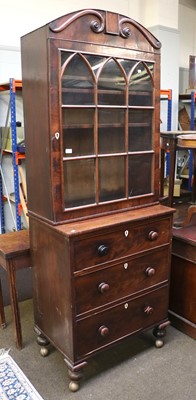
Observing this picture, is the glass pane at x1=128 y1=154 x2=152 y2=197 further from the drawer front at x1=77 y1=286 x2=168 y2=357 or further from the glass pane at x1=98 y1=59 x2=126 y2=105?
the drawer front at x1=77 y1=286 x2=168 y2=357

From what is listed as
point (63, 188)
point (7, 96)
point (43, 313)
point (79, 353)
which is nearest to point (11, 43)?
point (7, 96)

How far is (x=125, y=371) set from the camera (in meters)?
1.88

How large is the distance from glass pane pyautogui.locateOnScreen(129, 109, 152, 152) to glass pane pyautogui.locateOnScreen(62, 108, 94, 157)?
26 centimetres

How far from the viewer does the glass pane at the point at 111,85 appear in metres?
1.70

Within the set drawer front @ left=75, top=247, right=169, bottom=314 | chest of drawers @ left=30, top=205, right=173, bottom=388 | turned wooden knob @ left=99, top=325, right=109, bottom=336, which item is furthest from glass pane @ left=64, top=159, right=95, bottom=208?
turned wooden knob @ left=99, top=325, right=109, bottom=336

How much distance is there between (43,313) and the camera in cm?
192

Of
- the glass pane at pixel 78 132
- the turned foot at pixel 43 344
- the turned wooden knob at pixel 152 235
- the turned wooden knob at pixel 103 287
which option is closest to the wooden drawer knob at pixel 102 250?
the turned wooden knob at pixel 103 287

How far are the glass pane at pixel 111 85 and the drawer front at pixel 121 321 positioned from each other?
1.04m

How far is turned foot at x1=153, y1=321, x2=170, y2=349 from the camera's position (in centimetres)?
206

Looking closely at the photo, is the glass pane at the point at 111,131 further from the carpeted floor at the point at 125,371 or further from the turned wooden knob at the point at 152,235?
the carpeted floor at the point at 125,371

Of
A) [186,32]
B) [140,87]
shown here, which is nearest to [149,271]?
[140,87]

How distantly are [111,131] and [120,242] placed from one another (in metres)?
0.56

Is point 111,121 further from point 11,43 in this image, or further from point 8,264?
point 11,43

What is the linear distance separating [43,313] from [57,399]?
0.42 meters
